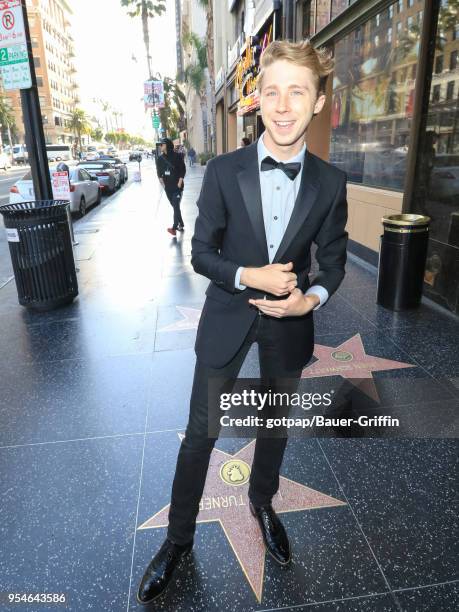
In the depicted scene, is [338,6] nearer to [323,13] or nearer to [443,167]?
[323,13]

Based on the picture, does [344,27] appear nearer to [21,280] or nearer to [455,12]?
[455,12]

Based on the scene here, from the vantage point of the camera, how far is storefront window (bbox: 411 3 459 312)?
5516 millimetres

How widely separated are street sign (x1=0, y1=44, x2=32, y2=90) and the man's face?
540 centimetres

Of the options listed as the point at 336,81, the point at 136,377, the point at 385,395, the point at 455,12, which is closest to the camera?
the point at 385,395

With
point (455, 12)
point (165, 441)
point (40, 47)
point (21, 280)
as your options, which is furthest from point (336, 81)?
point (40, 47)

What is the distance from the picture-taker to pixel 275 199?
74.5 inches

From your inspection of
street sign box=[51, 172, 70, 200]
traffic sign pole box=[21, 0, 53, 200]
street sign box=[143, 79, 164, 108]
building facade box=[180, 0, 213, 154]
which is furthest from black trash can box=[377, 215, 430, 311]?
building facade box=[180, 0, 213, 154]

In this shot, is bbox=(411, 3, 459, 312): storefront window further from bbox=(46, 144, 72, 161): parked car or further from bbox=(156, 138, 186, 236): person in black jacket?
bbox=(46, 144, 72, 161): parked car

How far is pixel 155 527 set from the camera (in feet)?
8.28

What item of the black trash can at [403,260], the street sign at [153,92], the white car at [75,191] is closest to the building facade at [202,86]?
the street sign at [153,92]

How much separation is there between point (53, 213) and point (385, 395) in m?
4.46

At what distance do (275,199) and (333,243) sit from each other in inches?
14.6

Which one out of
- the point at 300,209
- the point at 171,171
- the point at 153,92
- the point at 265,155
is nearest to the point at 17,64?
the point at 171,171

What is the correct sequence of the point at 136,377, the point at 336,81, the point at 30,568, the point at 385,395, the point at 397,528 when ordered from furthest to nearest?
1. the point at 336,81
2. the point at 136,377
3. the point at 385,395
4. the point at 397,528
5. the point at 30,568
